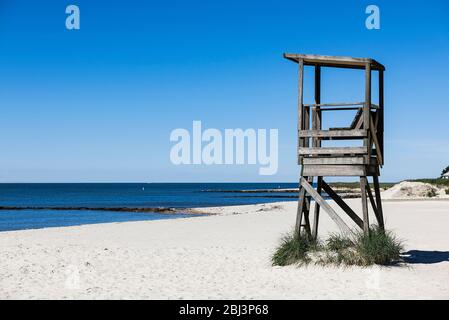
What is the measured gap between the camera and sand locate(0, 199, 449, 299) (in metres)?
9.80

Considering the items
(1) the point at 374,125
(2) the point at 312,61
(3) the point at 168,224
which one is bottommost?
(3) the point at 168,224

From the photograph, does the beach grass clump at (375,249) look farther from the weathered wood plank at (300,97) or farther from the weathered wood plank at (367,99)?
the weathered wood plank at (300,97)

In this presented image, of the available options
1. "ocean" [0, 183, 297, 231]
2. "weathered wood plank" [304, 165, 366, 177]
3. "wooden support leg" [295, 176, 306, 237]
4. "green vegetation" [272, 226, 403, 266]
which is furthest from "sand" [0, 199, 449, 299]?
"ocean" [0, 183, 297, 231]

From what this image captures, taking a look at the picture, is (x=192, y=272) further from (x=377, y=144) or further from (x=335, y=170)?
(x=377, y=144)

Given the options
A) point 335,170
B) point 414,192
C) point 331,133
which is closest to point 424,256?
point 335,170

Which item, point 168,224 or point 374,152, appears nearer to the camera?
point 374,152

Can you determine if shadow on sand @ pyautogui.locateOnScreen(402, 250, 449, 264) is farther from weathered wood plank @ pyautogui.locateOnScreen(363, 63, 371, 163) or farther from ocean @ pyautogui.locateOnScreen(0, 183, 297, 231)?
ocean @ pyautogui.locateOnScreen(0, 183, 297, 231)

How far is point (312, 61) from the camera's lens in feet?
44.0

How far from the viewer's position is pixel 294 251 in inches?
499

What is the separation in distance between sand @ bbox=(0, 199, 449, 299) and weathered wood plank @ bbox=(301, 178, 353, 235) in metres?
1.11

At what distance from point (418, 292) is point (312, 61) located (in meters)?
5.98

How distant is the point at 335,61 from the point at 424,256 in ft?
17.3
